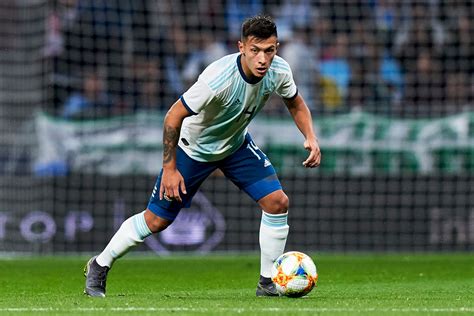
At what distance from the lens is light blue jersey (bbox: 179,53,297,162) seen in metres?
7.77

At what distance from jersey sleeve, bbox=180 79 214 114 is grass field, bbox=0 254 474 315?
1.25m

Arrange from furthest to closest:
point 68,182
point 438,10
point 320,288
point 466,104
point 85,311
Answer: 1. point 438,10
2. point 466,104
3. point 68,182
4. point 320,288
5. point 85,311

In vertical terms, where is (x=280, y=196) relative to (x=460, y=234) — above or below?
above

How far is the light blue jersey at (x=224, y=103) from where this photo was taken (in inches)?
306

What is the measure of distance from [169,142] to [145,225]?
0.77m

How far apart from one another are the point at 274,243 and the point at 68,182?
666 cm

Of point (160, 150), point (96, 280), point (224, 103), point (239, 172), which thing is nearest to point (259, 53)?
point (224, 103)

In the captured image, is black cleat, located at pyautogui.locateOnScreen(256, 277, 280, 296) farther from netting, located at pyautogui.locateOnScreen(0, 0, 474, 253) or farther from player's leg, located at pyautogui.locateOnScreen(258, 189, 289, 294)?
netting, located at pyautogui.locateOnScreen(0, 0, 474, 253)

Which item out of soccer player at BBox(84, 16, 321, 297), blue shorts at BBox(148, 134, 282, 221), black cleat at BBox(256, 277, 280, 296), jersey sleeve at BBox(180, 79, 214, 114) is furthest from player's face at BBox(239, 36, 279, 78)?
black cleat at BBox(256, 277, 280, 296)

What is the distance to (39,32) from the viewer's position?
16297mm

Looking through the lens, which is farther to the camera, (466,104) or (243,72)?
(466,104)

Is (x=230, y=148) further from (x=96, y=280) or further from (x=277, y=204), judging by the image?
(x=96, y=280)

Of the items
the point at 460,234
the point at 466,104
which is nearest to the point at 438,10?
the point at 466,104

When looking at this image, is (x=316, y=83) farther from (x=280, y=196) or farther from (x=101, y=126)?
(x=280, y=196)
